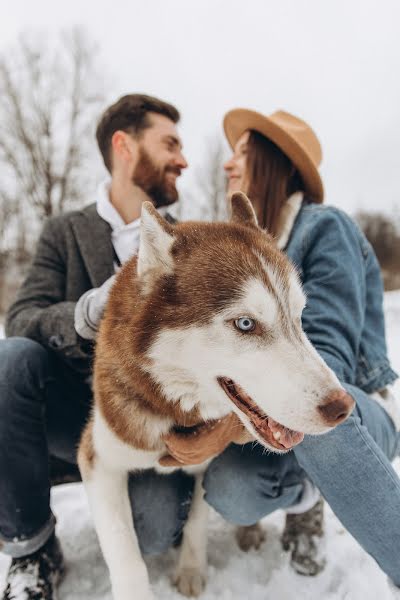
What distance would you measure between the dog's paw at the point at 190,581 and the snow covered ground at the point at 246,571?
0.03m

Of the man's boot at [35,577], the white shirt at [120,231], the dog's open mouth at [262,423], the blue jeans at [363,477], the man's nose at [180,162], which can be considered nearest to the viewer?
the dog's open mouth at [262,423]

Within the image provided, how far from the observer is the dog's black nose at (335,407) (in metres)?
1.34

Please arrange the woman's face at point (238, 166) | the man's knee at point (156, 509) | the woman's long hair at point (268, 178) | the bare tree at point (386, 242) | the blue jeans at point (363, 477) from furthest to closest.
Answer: the bare tree at point (386, 242)
the woman's face at point (238, 166)
the woman's long hair at point (268, 178)
the man's knee at point (156, 509)
the blue jeans at point (363, 477)

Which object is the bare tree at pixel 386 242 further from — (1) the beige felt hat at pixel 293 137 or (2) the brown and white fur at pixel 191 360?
(2) the brown and white fur at pixel 191 360

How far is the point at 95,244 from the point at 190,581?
189cm

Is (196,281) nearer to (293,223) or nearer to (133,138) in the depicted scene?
(293,223)

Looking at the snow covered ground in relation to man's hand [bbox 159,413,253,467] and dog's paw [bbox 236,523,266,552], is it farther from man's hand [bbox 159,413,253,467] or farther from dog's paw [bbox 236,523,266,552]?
man's hand [bbox 159,413,253,467]

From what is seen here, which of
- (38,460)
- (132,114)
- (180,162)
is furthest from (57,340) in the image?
(132,114)

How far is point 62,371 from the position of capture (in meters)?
2.46

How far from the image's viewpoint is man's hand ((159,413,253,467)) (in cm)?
176

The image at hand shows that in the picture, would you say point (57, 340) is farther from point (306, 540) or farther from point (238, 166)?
point (306, 540)

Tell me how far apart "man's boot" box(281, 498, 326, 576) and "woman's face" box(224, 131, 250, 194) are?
1.83 metres

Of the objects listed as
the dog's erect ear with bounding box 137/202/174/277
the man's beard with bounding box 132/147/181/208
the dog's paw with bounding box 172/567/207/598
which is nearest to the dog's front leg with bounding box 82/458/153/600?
the dog's paw with bounding box 172/567/207/598

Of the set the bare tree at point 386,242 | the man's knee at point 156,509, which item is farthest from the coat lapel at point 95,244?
the bare tree at point 386,242
